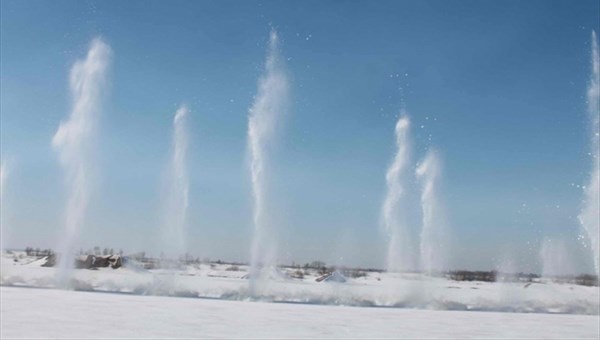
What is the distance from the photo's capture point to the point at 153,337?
36.6 feet

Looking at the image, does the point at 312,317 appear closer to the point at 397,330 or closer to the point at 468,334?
the point at 397,330

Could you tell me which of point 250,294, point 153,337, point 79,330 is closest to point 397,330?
point 153,337

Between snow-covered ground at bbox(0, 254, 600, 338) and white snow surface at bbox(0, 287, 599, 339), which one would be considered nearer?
white snow surface at bbox(0, 287, 599, 339)

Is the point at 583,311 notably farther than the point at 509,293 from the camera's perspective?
No

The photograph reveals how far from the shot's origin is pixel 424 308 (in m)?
25.2

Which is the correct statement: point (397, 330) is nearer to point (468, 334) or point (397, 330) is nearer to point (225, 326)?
point (468, 334)

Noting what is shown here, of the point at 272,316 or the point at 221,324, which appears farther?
the point at 272,316

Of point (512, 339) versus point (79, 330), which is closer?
point (79, 330)

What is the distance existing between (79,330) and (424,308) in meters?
17.3

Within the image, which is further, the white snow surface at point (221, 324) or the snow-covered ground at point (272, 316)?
the snow-covered ground at point (272, 316)

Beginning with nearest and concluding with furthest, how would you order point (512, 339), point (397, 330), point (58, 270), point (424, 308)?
point (512, 339), point (397, 330), point (424, 308), point (58, 270)

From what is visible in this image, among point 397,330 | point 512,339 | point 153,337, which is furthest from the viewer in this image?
point 397,330

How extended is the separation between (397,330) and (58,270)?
68.6 ft

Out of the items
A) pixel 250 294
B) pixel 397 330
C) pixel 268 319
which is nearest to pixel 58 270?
pixel 250 294
